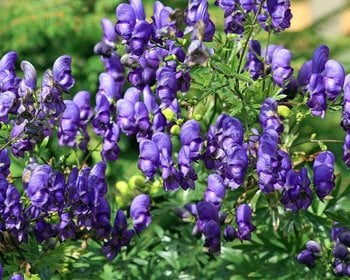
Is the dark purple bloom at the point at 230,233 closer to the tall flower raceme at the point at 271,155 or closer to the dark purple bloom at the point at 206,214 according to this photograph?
the dark purple bloom at the point at 206,214

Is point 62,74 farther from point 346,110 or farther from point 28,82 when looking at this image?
point 346,110

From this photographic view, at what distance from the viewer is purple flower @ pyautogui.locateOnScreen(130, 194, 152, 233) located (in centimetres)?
205

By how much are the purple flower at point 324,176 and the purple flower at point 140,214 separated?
0.42 metres

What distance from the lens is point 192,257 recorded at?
223 cm

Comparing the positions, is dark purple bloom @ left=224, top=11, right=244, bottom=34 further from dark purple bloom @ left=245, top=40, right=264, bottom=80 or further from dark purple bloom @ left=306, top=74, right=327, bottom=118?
dark purple bloom @ left=306, top=74, right=327, bottom=118

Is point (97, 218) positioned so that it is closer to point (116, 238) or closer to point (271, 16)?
point (116, 238)

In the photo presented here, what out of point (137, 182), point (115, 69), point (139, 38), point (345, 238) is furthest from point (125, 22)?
point (345, 238)

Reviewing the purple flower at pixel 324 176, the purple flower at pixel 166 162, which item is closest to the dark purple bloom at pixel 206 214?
the purple flower at pixel 166 162

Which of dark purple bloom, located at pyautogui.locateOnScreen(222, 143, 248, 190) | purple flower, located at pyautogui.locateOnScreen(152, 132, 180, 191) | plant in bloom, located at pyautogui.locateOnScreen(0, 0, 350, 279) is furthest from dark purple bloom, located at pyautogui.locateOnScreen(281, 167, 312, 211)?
purple flower, located at pyautogui.locateOnScreen(152, 132, 180, 191)

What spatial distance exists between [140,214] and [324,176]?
1.51ft

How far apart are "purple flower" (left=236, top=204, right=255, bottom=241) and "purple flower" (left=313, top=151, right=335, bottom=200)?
15 cm

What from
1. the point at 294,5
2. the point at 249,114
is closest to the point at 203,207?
the point at 249,114

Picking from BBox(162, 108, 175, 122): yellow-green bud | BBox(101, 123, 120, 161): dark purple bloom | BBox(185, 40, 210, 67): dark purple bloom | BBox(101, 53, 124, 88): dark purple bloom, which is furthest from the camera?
BBox(101, 53, 124, 88): dark purple bloom

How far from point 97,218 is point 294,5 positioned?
242 inches
